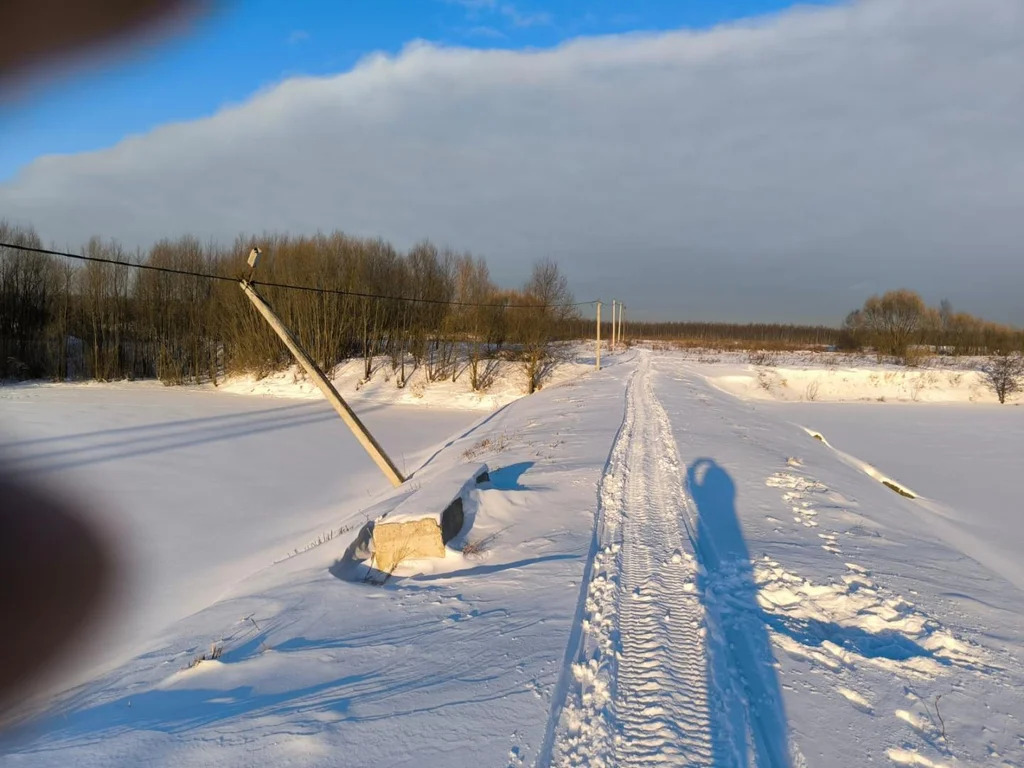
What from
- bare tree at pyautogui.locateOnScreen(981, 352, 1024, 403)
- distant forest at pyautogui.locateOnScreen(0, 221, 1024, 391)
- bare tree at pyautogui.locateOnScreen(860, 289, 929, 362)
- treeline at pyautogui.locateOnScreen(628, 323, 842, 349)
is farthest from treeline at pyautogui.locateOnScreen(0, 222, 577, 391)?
treeline at pyautogui.locateOnScreen(628, 323, 842, 349)

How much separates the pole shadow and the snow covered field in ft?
0.06

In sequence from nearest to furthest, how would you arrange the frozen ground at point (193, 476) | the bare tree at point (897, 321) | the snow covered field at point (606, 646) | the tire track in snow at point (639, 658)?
the tire track in snow at point (639, 658), the snow covered field at point (606, 646), the frozen ground at point (193, 476), the bare tree at point (897, 321)

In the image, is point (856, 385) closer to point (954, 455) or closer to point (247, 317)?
point (954, 455)

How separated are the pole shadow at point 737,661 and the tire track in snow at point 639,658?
9 cm

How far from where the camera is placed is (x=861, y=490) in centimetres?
1005

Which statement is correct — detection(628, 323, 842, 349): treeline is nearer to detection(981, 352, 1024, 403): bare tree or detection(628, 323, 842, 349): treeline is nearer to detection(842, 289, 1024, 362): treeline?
detection(842, 289, 1024, 362): treeline

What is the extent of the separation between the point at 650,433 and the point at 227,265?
114ft

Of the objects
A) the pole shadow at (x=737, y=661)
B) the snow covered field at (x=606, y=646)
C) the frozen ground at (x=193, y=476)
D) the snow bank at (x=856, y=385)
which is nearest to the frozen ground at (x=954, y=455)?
the snow covered field at (x=606, y=646)

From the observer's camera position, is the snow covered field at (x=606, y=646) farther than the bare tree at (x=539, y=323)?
No

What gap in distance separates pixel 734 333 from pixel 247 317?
11608cm

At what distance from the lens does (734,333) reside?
130 meters

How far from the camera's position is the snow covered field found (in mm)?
3098

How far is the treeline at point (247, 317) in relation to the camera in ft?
115

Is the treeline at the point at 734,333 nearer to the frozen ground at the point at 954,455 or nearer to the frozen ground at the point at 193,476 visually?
the frozen ground at the point at 954,455
